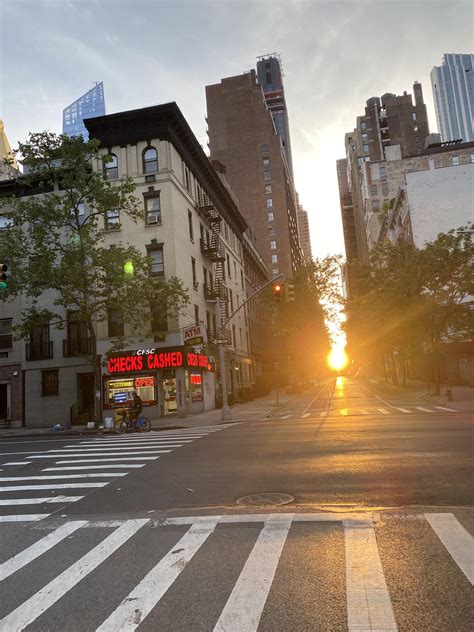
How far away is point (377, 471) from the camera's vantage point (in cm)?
947

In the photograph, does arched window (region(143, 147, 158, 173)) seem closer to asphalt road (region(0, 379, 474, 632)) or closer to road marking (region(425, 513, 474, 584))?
asphalt road (region(0, 379, 474, 632))

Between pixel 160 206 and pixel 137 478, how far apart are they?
24512 mm

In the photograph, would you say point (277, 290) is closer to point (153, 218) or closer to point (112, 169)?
point (153, 218)

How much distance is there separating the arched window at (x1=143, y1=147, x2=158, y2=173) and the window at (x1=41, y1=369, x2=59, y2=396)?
594 inches

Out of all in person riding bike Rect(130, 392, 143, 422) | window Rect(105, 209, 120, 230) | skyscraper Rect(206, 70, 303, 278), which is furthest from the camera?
skyscraper Rect(206, 70, 303, 278)

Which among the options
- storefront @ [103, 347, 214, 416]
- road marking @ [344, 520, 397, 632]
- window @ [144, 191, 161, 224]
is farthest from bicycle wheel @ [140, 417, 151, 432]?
road marking @ [344, 520, 397, 632]

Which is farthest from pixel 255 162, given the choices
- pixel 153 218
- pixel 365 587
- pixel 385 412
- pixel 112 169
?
pixel 365 587

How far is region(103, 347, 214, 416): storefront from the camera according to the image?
30094 mm

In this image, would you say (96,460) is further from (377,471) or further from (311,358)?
(311,358)

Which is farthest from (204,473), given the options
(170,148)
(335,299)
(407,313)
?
(335,299)

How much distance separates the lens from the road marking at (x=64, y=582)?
4.40 meters

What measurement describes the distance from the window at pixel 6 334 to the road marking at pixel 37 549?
2915cm

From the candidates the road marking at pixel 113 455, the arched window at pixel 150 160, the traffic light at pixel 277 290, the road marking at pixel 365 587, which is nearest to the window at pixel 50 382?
the arched window at pixel 150 160

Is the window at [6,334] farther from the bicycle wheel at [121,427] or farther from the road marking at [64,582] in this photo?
the road marking at [64,582]
